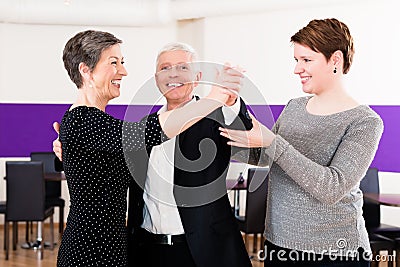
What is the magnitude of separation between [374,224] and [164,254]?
3.33m

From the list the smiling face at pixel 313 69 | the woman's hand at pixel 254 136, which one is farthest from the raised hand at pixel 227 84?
the smiling face at pixel 313 69

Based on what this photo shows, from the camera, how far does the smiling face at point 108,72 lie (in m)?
1.87

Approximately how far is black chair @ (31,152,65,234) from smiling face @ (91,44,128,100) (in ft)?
15.1

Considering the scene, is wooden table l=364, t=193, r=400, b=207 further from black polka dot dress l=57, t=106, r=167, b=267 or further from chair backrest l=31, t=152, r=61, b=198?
chair backrest l=31, t=152, r=61, b=198

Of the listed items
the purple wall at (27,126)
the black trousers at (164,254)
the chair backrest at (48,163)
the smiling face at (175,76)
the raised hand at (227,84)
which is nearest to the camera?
the raised hand at (227,84)

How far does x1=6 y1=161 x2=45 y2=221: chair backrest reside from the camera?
18.0ft

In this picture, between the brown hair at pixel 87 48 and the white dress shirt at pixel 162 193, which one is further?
the white dress shirt at pixel 162 193

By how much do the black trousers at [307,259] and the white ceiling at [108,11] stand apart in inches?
199

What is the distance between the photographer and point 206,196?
1938mm

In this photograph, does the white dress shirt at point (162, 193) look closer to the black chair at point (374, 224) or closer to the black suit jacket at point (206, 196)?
the black suit jacket at point (206, 196)

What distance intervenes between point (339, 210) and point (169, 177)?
1.82 ft

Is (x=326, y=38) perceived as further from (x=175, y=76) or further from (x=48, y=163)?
(x=48, y=163)

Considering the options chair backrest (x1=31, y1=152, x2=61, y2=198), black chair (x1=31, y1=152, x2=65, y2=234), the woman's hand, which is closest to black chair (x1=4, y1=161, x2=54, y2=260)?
black chair (x1=31, y1=152, x2=65, y2=234)

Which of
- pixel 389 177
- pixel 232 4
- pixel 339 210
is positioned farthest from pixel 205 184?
pixel 232 4
